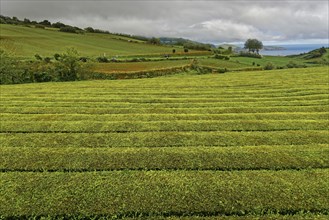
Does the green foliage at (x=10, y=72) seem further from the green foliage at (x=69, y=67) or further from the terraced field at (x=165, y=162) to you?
the terraced field at (x=165, y=162)

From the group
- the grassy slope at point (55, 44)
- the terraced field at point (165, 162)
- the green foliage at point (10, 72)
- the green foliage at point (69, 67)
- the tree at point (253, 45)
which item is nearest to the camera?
the terraced field at point (165, 162)

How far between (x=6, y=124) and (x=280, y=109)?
19.2 metres

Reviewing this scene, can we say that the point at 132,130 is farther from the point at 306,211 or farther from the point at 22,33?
the point at 22,33

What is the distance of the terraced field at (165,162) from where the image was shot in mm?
9500

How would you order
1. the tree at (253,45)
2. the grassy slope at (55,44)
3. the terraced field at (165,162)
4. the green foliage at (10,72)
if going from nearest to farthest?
the terraced field at (165,162) < the green foliage at (10,72) < the grassy slope at (55,44) < the tree at (253,45)

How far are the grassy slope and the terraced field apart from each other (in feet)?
191

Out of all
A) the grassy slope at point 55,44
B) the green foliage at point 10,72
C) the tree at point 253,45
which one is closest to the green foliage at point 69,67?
the green foliage at point 10,72

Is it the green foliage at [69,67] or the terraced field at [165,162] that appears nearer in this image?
the terraced field at [165,162]

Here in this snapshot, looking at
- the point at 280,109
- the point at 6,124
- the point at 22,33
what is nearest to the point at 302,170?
the point at 280,109

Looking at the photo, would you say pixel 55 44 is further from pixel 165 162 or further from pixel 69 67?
pixel 165 162

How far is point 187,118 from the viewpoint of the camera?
19.3 metres

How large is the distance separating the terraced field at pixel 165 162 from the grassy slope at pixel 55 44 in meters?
58.1

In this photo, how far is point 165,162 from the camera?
1241 cm

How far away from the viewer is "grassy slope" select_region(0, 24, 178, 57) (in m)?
76.0
